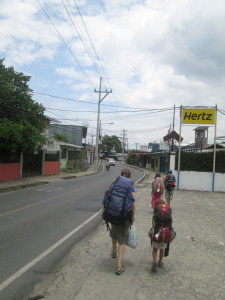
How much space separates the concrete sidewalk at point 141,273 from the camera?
14.2 feet

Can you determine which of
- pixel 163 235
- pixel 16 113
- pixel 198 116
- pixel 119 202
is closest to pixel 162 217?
pixel 163 235

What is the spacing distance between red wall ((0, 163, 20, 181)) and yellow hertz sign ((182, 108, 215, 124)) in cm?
1263

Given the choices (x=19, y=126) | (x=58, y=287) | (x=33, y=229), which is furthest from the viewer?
(x=19, y=126)

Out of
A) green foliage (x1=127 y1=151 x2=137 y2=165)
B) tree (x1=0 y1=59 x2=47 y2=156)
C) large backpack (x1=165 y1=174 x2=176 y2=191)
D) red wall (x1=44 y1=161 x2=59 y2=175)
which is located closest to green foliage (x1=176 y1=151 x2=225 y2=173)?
large backpack (x1=165 y1=174 x2=176 y2=191)

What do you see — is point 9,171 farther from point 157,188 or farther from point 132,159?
point 132,159

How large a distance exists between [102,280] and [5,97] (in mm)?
19984

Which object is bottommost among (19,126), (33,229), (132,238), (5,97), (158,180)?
(33,229)

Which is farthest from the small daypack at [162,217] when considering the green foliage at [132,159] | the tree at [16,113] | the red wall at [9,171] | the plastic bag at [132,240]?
the green foliage at [132,159]

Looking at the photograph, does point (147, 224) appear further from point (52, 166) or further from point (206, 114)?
point (52, 166)

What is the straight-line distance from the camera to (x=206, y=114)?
20.1 meters

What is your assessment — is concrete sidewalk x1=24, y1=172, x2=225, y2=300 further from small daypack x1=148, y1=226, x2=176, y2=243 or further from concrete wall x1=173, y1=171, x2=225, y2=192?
concrete wall x1=173, y1=171, x2=225, y2=192

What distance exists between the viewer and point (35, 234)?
7602 mm

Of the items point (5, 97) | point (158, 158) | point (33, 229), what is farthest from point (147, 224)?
point (158, 158)

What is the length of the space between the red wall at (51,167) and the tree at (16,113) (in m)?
6.48
